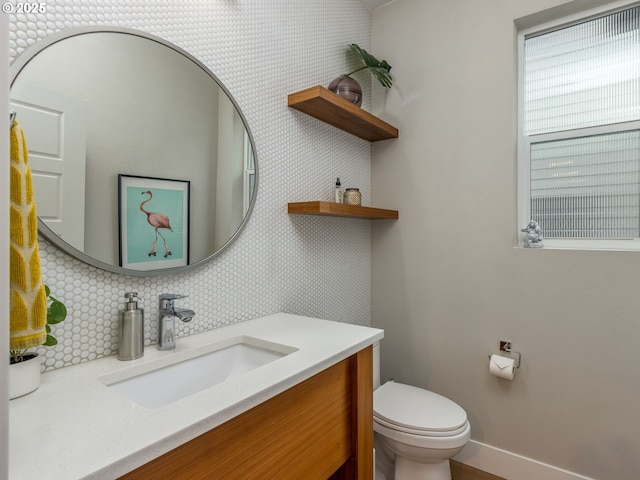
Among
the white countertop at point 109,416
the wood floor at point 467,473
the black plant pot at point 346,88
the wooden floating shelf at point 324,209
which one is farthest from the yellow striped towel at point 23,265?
the wood floor at point 467,473

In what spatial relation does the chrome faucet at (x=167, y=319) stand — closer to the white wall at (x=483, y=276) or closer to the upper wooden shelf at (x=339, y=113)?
the upper wooden shelf at (x=339, y=113)

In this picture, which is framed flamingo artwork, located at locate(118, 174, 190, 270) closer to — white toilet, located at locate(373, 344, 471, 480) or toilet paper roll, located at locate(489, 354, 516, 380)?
white toilet, located at locate(373, 344, 471, 480)

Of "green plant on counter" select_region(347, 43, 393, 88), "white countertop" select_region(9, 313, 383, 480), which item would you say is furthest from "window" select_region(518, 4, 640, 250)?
"white countertop" select_region(9, 313, 383, 480)

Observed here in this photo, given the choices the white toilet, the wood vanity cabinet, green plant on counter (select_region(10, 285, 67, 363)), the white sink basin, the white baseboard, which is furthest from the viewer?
the white baseboard

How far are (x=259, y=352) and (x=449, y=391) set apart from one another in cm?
128

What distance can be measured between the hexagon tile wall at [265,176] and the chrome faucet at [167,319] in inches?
2.7

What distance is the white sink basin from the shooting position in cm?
98

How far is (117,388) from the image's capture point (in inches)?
37.1

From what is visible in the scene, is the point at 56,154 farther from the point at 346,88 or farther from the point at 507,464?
the point at 507,464

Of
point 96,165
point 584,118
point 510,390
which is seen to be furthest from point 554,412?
point 96,165

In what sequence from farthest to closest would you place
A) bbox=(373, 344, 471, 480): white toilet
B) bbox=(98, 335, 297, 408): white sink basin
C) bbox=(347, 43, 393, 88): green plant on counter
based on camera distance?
bbox=(347, 43, 393, 88): green plant on counter < bbox=(373, 344, 471, 480): white toilet < bbox=(98, 335, 297, 408): white sink basin

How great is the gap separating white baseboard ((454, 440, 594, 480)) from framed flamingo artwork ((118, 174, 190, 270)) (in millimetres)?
1787

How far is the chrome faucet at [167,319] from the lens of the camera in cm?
112

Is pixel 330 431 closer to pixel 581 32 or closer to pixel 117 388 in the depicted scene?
pixel 117 388
